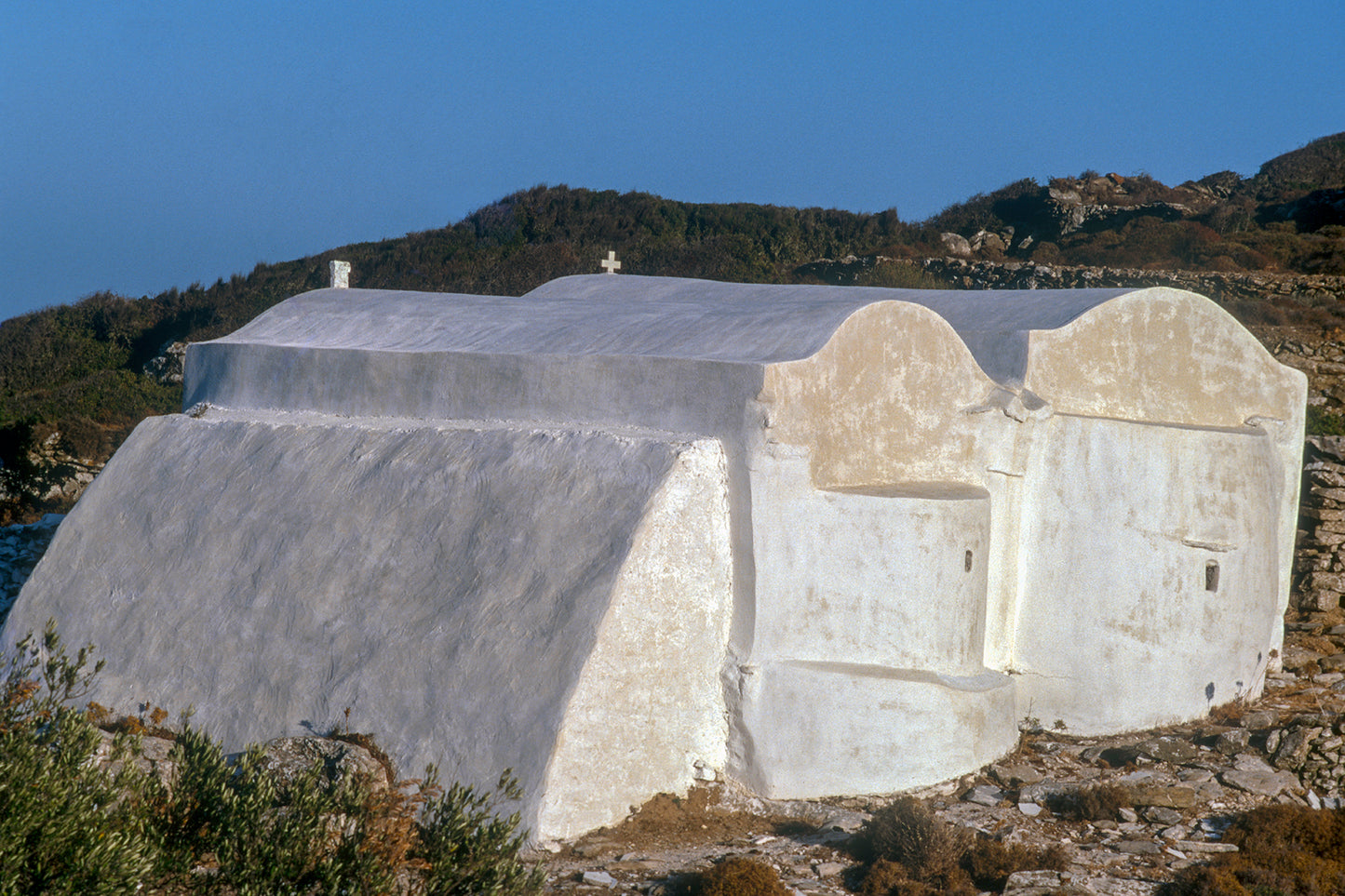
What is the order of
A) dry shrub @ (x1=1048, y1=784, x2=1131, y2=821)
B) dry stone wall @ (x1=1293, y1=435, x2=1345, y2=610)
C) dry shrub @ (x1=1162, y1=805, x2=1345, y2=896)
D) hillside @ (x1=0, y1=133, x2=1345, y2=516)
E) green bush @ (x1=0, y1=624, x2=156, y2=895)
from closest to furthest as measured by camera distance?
green bush @ (x1=0, y1=624, x2=156, y2=895)
dry shrub @ (x1=1162, y1=805, x2=1345, y2=896)
dry shrub @ (x1=1048, y1=784, x2=1131, y2=821)
dry stone wall @ (x1=1293, y1=435, x2=1345, y2=610)
hillside @ (x1=0, y1=133, x2=1345, y2=516)

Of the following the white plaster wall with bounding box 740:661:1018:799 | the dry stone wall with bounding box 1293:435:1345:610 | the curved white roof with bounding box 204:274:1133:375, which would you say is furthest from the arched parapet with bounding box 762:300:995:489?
the dry stone wall with bounding box 1293:435:1345:610

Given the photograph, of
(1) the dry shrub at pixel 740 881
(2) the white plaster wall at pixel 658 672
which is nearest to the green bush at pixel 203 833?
(1) the dry shrub at pixel 740 881

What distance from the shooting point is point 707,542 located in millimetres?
8273

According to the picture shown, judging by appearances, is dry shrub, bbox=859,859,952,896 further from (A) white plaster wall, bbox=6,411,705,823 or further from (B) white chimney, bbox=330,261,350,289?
(B) white chimney, bbox=330,261,350,289

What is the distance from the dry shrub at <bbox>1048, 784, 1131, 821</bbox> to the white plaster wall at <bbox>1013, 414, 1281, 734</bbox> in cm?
135

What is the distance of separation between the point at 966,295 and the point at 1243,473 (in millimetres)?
3413

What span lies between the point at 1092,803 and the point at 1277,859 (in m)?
1.33

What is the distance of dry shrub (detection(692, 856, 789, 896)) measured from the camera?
665cm

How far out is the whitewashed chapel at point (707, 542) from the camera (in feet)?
26.5

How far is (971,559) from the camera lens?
8727 mm

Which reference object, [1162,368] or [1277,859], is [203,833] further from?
[1162,368]

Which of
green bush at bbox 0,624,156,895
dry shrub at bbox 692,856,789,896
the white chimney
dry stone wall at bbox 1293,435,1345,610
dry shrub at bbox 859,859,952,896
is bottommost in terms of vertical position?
dry shrub at bbox 859,859,952,896

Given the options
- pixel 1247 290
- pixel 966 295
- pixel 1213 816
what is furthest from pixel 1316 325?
pixel 1213 816

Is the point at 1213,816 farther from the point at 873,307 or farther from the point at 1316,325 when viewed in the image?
the point at 1316,325
